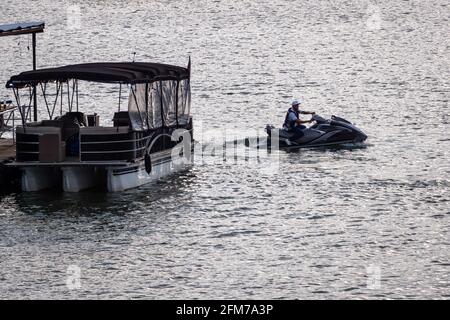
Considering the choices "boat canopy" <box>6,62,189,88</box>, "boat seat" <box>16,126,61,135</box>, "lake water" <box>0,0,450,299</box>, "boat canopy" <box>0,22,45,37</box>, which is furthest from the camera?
"boat canopy" <box>0,22,45,37</box>

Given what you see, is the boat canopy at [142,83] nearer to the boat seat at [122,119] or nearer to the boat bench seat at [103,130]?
the boat bench seat at [103,130]

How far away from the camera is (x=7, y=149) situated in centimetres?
5403

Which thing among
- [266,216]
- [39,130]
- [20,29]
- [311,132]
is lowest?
[266,216]

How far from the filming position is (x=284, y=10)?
5935 inches

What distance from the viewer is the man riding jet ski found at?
5975 centimetres

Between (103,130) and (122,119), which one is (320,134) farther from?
(103,130)

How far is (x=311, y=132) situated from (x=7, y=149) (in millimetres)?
13987

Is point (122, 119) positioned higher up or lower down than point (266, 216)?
higher up

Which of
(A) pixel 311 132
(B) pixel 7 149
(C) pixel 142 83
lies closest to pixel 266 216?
(C) pixel 142 83

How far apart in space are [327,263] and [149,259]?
5.57 meters

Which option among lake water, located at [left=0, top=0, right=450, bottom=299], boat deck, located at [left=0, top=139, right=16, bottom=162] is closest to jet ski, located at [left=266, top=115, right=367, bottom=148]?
lake water, located at [left=0, top=0, right=450, bottom=299]

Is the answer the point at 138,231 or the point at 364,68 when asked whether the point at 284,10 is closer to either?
the point at 364,68

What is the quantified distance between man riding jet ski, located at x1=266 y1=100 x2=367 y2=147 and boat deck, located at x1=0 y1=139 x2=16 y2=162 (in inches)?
467

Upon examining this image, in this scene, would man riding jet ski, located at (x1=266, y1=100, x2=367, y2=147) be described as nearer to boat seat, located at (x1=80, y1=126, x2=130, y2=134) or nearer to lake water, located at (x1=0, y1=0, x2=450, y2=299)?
lake water, located at (x1=0, y1=0, x2=450, y2=299)
